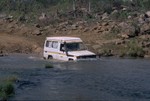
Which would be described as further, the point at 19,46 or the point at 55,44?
the point at 19,46

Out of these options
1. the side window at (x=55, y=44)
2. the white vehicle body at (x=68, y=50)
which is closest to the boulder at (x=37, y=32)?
the white vehicle body at (x=68, y=50)

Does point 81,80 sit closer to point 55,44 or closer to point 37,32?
point 55,44

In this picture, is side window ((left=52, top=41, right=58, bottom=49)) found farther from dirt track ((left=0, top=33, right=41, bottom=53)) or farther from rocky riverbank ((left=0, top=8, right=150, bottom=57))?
dirt track ((left=0, top=33, right=41, bottom=53))

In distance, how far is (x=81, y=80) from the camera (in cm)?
3056

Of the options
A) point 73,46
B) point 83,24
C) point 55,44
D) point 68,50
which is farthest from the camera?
point 83,24

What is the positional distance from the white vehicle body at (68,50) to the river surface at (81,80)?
0.64 metres

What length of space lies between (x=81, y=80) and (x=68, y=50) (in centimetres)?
1114

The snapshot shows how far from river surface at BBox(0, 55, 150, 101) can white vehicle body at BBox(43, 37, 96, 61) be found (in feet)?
2.10

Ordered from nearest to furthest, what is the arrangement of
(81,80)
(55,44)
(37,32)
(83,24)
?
(81,80)
(55,44)
(37,32)
(83,24)

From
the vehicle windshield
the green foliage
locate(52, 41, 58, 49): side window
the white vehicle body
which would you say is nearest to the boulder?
the green foliage

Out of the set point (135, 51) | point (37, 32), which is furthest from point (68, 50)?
point (37, 32)

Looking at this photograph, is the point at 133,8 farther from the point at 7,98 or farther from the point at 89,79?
the point at 7,98

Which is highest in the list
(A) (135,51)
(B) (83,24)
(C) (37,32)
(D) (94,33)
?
(B) (83,24)

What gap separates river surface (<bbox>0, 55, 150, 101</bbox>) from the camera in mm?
25047
